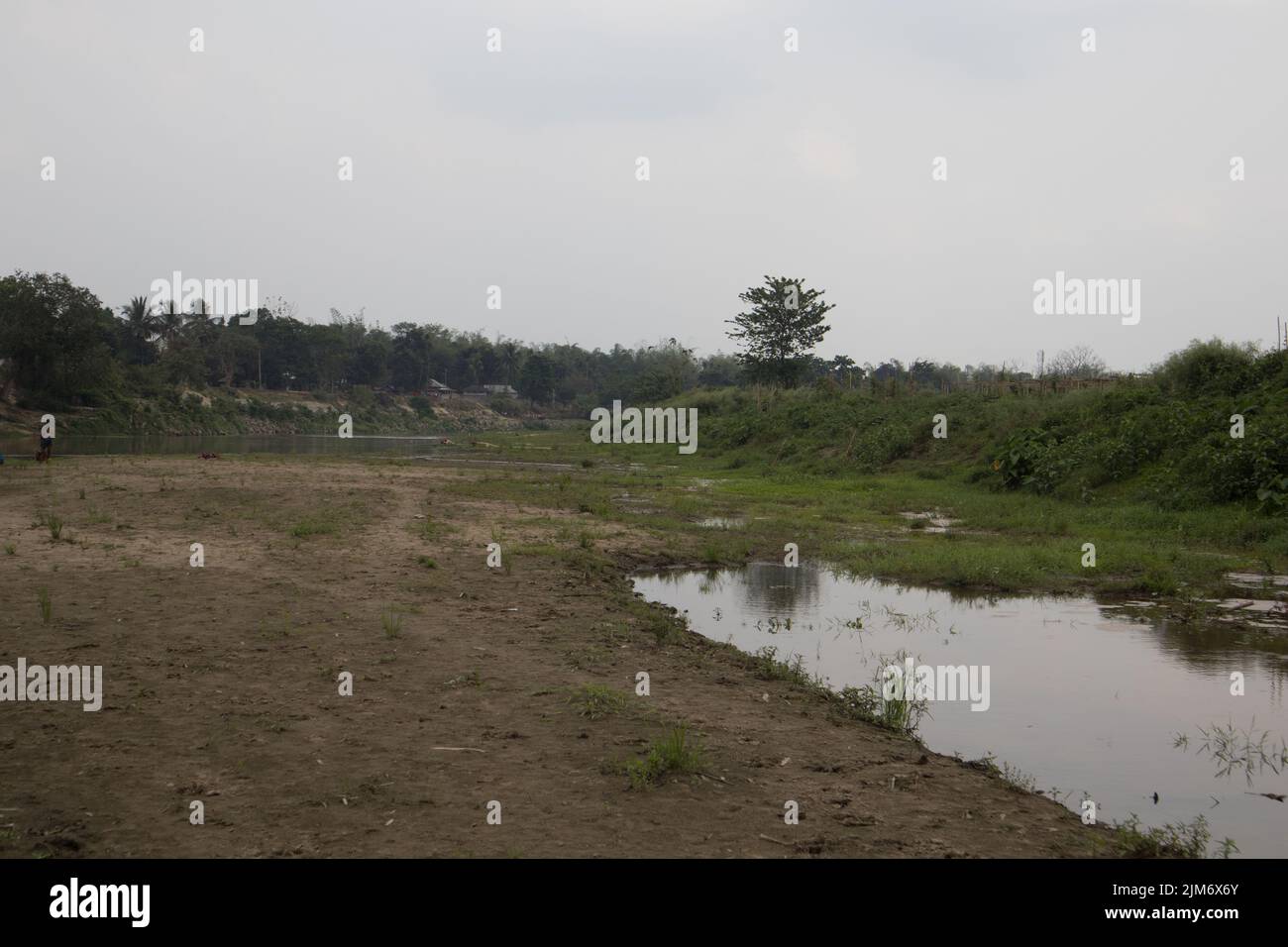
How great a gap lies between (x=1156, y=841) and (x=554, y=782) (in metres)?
2.97

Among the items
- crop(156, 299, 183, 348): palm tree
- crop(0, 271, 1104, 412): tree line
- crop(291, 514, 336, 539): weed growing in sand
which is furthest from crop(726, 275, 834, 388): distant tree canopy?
crop(156, 299, 183, 348): palm tree

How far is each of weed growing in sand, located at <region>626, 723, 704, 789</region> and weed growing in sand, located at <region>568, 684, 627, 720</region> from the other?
929 millimetres

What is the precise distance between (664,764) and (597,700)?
1334 mm

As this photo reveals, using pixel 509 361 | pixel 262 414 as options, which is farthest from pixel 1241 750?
pixel 509 361

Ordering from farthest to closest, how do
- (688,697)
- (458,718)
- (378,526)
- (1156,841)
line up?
(378,526) < (688,697) < (458,718) < (1156,841)

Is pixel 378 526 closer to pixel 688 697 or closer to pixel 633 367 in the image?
pixel 688 697

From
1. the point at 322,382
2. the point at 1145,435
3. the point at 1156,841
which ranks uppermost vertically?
the point at 322,382

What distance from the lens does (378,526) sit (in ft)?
49.5

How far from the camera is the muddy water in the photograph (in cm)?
569

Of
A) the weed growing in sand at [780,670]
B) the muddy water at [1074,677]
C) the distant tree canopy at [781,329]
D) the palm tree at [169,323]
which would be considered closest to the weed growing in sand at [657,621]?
the muddy water at [1074,677]

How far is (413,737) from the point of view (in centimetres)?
568

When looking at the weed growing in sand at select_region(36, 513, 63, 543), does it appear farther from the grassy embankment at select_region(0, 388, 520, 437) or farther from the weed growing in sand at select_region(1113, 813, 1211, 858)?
the grassy embankment at select_region(0, 388, 520, 437)

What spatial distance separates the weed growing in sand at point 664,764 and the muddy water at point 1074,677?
212 cm
